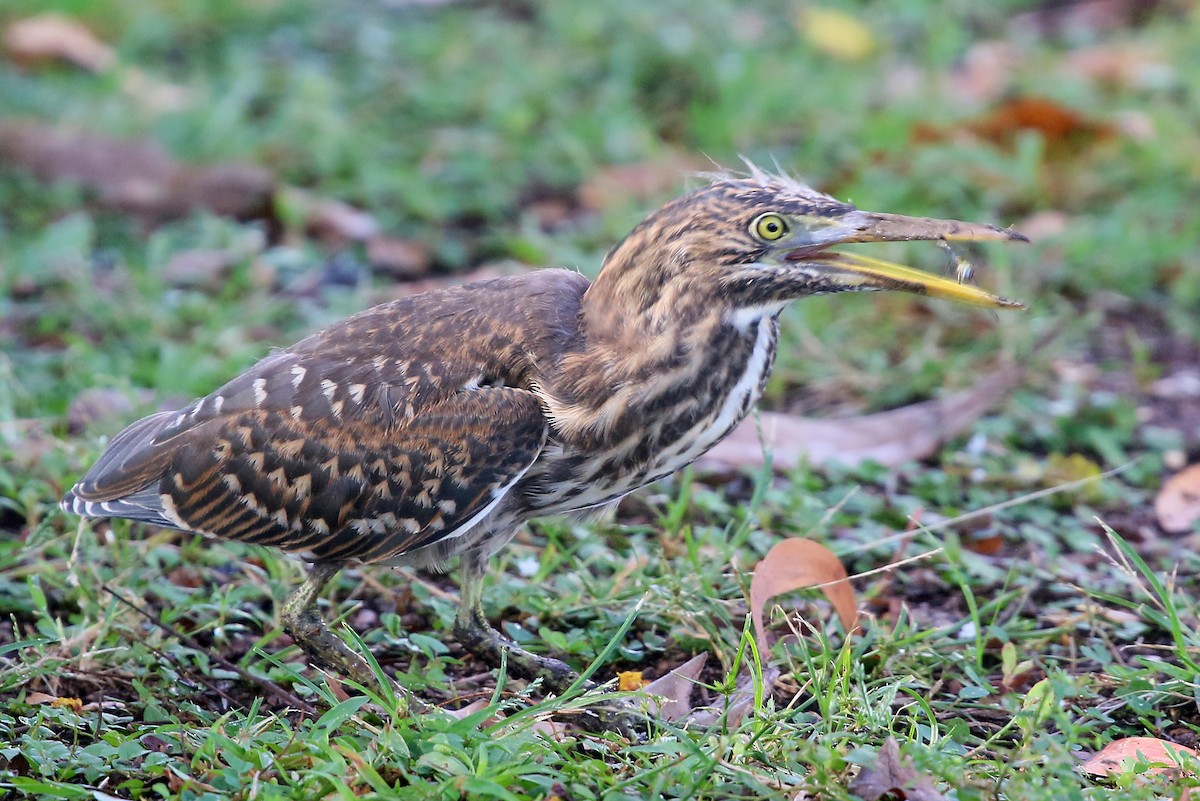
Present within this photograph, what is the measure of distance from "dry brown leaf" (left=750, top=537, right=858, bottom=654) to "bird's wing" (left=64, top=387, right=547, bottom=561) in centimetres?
76

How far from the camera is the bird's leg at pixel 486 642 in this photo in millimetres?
4367

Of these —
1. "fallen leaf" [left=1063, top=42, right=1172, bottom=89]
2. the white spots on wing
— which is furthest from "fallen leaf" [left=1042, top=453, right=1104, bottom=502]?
"fallen leaf" [left=1063, top=42, right=1172, bottom=89]

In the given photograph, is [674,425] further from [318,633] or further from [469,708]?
[318,633]

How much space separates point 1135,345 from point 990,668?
255 cm

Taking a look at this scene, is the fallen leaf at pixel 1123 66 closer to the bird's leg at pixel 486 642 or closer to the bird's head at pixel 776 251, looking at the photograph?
the bird's head at pixel 776 251

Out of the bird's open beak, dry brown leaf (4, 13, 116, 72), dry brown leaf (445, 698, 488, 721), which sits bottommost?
dry brown leaf (445, 698, 488, 721)

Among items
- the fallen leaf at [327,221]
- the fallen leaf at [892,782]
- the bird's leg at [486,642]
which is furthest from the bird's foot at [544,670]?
the fallen leaf at [327,221]

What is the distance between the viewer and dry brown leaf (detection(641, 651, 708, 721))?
4094mm

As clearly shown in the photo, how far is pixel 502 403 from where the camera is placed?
4129 millimetres

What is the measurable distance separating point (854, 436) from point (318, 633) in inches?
96.2

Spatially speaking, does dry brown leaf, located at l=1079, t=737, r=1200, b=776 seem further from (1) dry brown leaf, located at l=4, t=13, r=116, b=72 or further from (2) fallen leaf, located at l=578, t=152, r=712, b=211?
(1) dry brown leaf, located at l=4, t=13, r=116, b=72

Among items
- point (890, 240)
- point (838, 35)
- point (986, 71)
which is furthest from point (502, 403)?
point (838, 35)

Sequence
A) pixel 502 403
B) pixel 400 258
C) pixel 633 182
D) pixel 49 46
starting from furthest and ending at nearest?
pixel 49 46
pixel 633 182
pixel 400 258
pixel 502 403

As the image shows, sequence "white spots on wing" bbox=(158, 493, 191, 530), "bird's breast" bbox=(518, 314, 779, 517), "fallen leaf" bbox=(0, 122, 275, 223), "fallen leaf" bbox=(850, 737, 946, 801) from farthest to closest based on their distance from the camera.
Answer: "fallen leaf" bbox=(0, 122, 275, 223) < "white spots on wing" bbox=(158, 493, 191, 530) < "bird's breast" bbox=(518, 314, 779, 517) < "fallen leaf" bbox=(850, 737, 946, 801)
